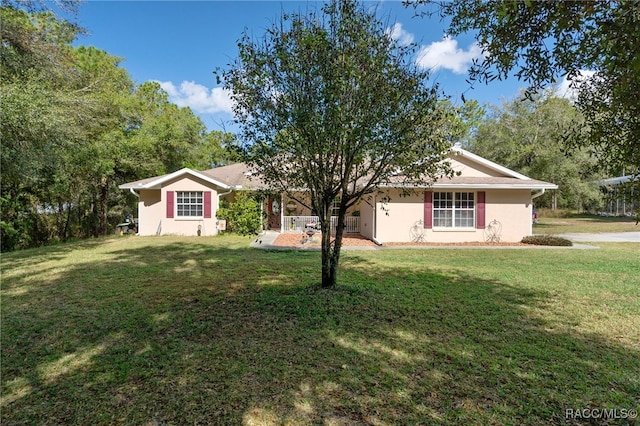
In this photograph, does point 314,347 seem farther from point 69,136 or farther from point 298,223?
point 298,223

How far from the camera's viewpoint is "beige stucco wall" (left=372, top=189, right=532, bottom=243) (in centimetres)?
1461

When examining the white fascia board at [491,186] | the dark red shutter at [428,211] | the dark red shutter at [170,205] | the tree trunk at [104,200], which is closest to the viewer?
the white fascia board at [491,186]

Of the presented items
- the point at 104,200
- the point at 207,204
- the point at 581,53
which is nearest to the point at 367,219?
the point at 207,204

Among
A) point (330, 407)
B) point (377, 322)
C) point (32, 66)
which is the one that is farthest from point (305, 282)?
point (32, 66)

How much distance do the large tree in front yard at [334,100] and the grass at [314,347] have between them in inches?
95.9

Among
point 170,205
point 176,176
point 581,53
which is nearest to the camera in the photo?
point 581,53

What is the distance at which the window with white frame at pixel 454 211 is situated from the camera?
14.6 metres

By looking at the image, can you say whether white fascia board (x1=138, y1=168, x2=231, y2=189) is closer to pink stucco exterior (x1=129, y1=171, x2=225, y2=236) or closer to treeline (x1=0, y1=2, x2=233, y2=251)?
pink stucco exterior (x1=129, y1=171, x2=225, y2=236)

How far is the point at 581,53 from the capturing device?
116 inches

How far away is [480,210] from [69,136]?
587 inches

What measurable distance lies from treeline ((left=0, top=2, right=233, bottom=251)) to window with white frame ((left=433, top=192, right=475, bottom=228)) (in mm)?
9173

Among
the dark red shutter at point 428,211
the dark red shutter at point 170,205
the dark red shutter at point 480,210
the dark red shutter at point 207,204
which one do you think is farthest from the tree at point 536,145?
the dark red shutter at point 170,205

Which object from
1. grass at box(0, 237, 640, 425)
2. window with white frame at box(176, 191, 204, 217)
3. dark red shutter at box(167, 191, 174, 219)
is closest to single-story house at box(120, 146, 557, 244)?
window with white frame at box(176, 191, 204, 217)

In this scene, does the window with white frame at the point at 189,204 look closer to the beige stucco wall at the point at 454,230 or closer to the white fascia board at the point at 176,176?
the white fascia board at the point at 176,176
